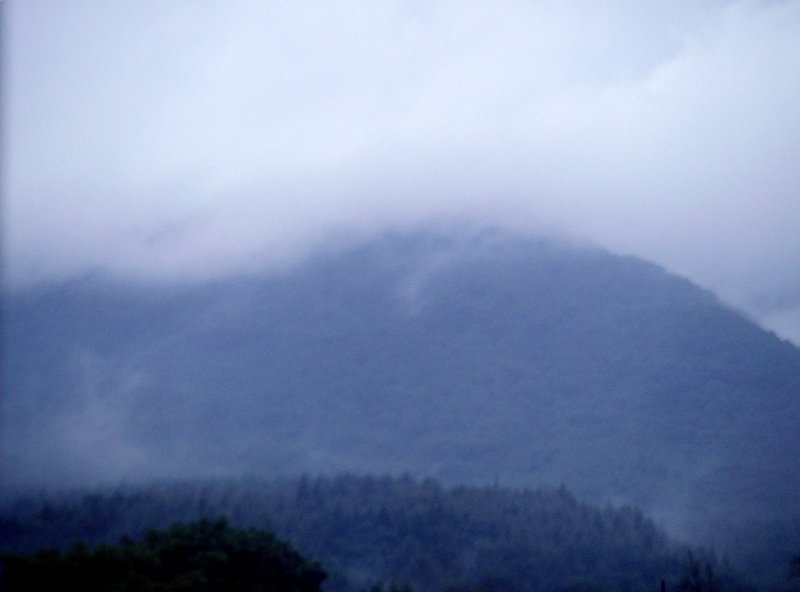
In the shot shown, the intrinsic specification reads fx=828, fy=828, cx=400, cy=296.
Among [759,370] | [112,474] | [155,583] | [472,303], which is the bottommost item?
[155,583]

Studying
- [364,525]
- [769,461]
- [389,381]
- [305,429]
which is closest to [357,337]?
[389,381]

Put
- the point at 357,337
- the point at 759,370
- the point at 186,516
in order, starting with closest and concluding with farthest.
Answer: the point at 186,516 < the point at 759,370 < the point at 357,337

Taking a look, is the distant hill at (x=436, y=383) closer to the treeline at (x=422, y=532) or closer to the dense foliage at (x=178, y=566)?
the treeline at (x=422, y=532)

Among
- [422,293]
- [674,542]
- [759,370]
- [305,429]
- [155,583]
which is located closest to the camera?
[155,583]

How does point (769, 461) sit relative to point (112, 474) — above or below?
above

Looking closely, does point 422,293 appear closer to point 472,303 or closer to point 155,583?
point 472,303

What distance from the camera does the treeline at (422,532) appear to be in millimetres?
60969

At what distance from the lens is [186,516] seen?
6544cm

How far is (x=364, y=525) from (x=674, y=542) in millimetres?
28497

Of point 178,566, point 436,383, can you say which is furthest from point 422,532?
point 436,383

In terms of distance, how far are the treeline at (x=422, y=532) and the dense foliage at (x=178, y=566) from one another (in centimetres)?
2618

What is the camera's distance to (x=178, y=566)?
2828 cm

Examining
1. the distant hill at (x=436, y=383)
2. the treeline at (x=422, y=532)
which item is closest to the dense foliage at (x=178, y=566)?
the treeline at (x=422, y=532)

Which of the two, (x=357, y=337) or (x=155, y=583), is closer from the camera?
(x=155, y=583)
